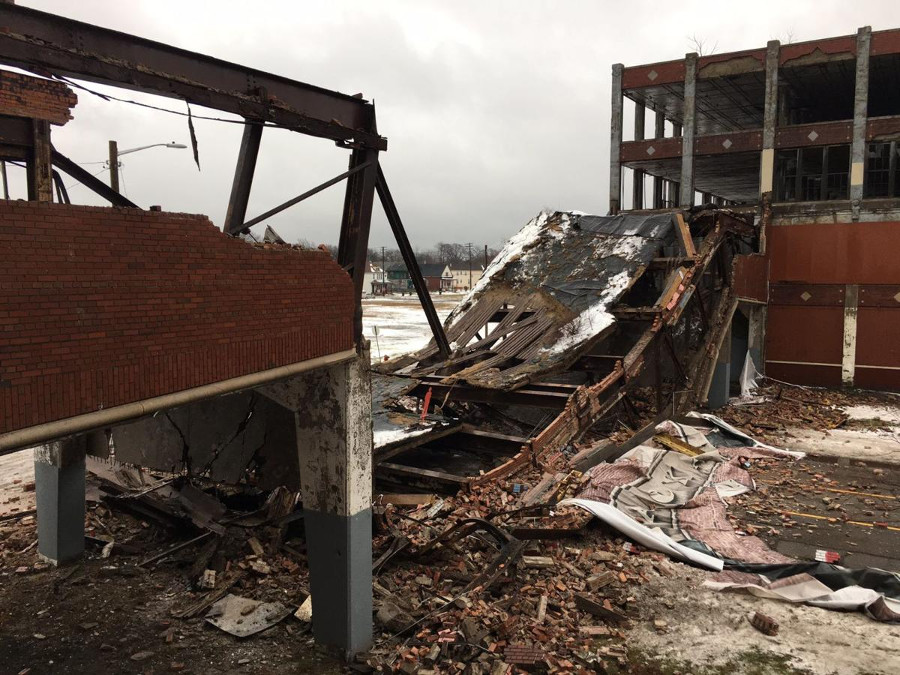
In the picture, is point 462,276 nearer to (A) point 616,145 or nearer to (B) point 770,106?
(A) point 616,145

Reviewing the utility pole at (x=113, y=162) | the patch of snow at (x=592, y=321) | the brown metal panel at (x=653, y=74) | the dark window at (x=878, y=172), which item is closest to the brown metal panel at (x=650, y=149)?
the brown metal panel at (x=653, y=74)

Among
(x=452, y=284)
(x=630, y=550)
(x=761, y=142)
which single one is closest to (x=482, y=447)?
(x=630, y=550)

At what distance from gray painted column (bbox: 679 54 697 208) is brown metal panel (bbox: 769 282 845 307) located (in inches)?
251

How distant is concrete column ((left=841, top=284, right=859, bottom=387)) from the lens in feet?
59.3

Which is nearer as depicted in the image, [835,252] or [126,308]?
[126,308]

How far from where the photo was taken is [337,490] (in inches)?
227

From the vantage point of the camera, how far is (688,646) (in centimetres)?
565

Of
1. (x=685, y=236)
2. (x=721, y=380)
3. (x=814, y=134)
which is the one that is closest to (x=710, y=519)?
(x=685, y=236)

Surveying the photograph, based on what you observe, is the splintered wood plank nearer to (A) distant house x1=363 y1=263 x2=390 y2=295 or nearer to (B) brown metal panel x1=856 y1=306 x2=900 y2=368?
(B) brown metal panel x1=856 y1=306 x2=900 y2=368

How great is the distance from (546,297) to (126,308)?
1061cm

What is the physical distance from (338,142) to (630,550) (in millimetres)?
5628

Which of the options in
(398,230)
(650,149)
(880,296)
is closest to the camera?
(398,230)

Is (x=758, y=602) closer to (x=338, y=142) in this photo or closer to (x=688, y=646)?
(x=688, y=646)

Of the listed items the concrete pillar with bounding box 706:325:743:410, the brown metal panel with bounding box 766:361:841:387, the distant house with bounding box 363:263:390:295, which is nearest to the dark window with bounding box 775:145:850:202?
the brown metal panel with bounding box 766:361:841:387
